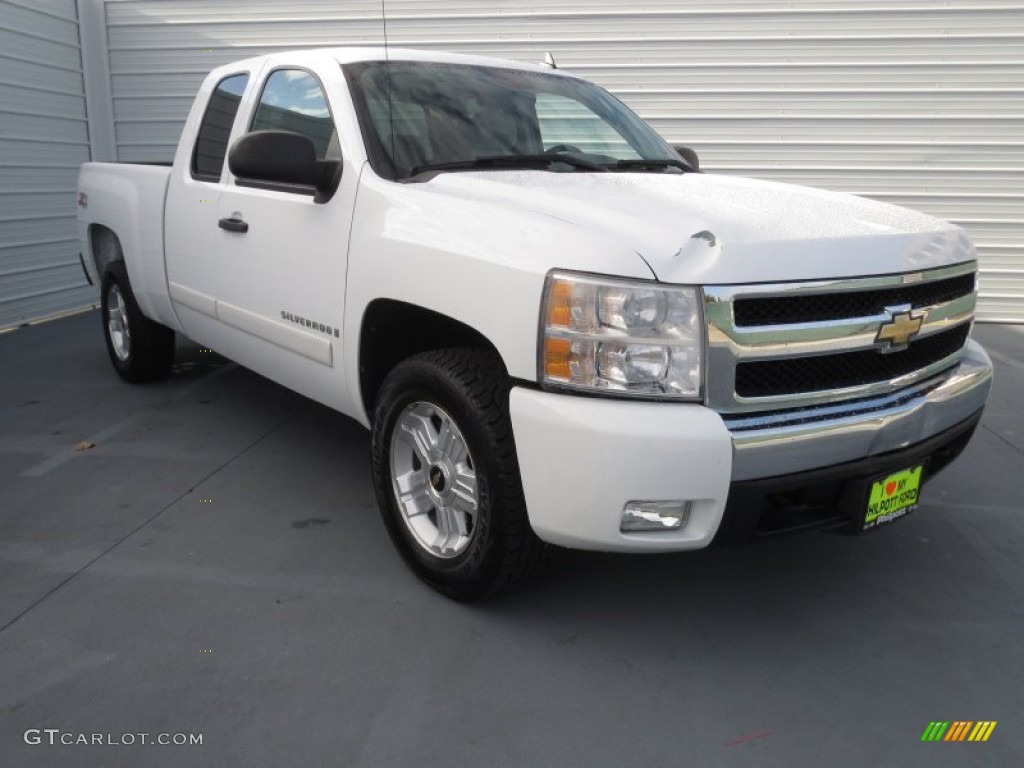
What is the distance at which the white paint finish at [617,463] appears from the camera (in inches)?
90.8

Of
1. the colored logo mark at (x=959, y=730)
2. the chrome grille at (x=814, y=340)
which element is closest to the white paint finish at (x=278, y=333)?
the chrome grille at (x=814, y=340)

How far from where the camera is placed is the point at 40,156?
28.3 ft

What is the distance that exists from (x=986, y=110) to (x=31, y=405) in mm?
8185

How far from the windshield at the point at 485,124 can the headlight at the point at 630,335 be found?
1111 millimetres

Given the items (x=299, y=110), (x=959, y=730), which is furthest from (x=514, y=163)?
(x=959, y=730)

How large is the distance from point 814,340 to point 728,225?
402mm

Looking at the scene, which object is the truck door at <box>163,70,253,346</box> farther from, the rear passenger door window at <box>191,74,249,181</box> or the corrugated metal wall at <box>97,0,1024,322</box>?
the corrugated metal wall at <box>97,0,1024,322</box>

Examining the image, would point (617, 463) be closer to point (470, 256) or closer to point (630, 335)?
point (630, 335)

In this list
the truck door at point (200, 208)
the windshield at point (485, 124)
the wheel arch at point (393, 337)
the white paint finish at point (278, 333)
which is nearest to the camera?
the wheel arch at point (393, 337)

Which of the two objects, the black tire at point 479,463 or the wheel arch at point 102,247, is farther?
the wheel arch at point 102,247

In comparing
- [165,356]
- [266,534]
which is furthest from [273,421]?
→ [266,534]

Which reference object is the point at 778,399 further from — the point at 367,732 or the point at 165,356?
the point at 165,356

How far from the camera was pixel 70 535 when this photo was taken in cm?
353

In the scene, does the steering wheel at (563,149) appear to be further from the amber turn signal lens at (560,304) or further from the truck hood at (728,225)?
the amber turn signal lens at (560,304)
